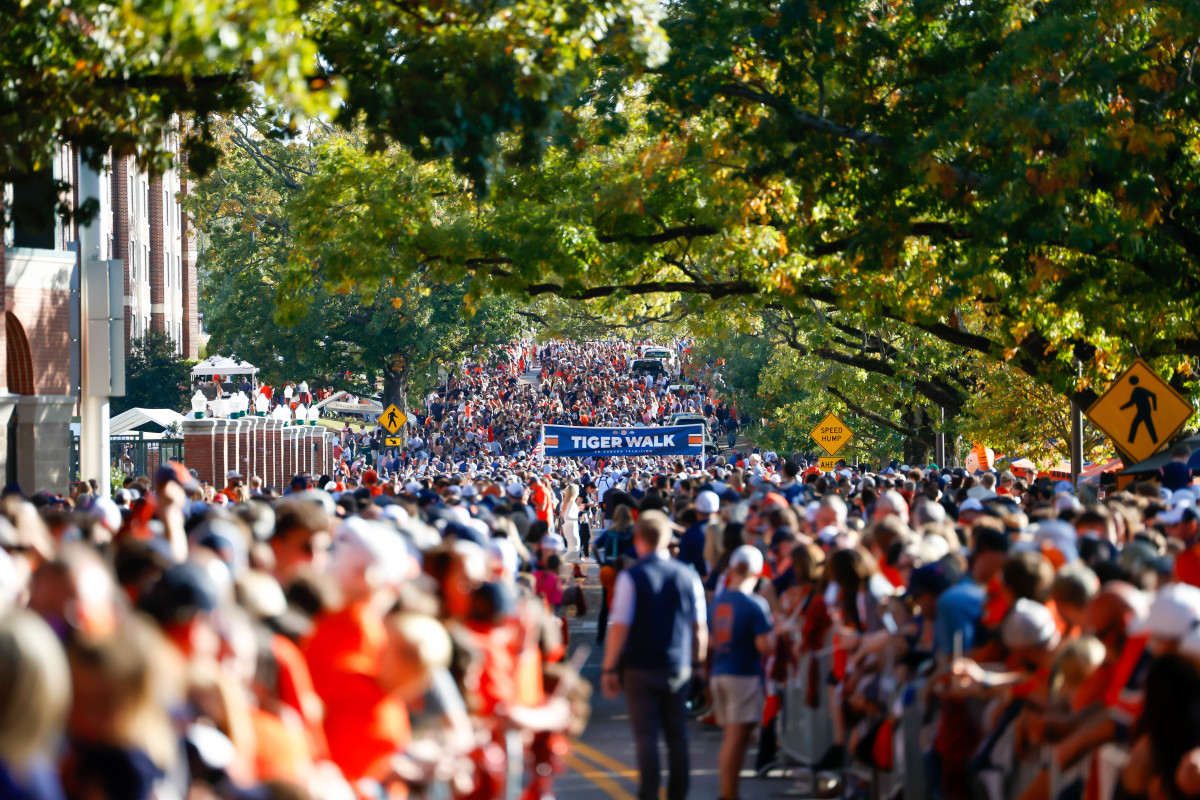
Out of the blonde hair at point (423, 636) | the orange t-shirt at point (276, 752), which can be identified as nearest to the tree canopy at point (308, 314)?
the blonde hair at point (423, 636)

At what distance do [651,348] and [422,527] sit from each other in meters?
81.9

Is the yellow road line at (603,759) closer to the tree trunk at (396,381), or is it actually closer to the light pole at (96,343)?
the light pole at (96,343)

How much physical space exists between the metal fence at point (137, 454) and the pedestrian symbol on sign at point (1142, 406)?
85.6ft

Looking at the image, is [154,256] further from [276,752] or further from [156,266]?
[276,752]

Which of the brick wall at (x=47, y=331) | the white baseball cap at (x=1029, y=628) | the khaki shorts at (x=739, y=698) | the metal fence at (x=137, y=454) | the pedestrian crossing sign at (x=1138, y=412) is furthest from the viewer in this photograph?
the metal fence at (x=137, y=454)

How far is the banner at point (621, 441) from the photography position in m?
31.0

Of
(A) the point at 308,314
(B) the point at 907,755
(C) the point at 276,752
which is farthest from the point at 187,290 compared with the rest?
(C) the point at 276,752

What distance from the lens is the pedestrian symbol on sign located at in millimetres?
15609

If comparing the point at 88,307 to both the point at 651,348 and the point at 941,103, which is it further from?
the point at 651,348

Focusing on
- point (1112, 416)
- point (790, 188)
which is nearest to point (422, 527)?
point (1112, 416)

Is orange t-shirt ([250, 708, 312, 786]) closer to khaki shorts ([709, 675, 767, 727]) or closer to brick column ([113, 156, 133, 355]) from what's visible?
khaki shorts ([709, 675, 767, 727])

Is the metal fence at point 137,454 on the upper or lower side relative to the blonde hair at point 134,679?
lower

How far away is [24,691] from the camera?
11.1 feet

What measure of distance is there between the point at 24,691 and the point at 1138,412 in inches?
557
